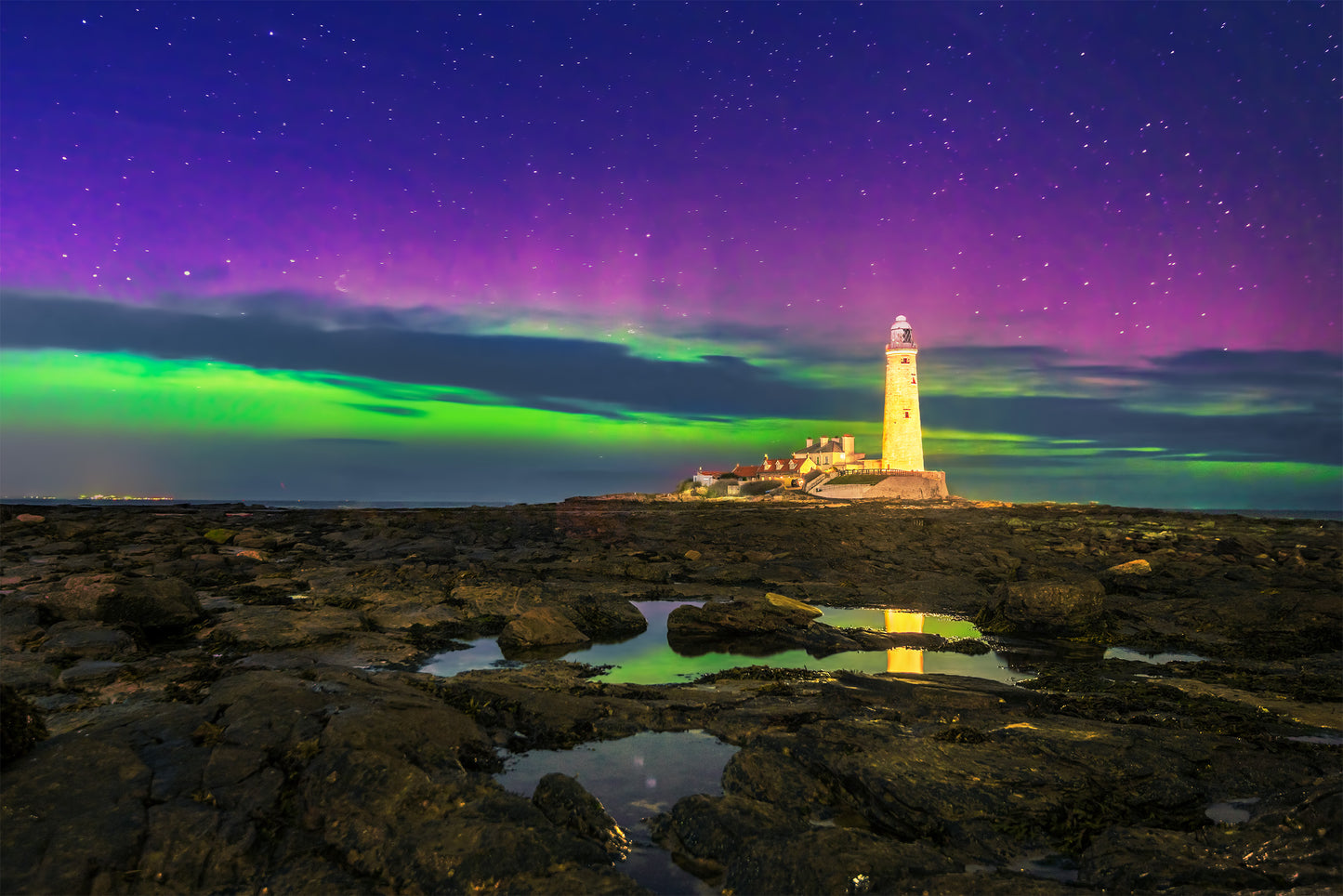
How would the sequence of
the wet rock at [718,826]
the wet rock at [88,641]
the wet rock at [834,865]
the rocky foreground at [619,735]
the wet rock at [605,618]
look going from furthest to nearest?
1. the wet rock at [605,618]
2. the wet rock at [88,641]
3. the wet rock at [718,826]
4. the rocky foreground at [619,735]
5. the wet rock at [834,865]

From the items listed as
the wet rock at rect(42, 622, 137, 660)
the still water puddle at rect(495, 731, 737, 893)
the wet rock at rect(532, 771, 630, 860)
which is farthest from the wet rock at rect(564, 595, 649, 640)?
the wet rock at rect(532, 771, 630, 860)

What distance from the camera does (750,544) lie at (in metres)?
32.4

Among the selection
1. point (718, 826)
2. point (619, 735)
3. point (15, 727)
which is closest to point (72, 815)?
point (15, 727)

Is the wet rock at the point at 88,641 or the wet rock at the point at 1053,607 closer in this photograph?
the wet rock at the point at 88,641

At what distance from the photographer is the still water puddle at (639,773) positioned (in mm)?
5944

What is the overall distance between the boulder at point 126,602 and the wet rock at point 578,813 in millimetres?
11440

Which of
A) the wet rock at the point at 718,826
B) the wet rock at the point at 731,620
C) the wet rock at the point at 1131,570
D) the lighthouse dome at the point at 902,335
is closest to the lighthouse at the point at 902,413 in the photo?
the lighthouse dome at the point at 902,335

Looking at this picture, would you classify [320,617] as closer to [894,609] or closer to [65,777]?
[65,777]

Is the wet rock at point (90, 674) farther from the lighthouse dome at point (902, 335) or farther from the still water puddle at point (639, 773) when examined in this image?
the lighthouse dome at point (902, 335)

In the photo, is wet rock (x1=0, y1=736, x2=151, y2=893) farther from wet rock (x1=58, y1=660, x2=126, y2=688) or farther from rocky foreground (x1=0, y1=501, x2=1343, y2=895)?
wet rock (x1=58, y1=660, x2=126, y2=688)

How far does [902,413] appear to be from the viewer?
9669 centimetres

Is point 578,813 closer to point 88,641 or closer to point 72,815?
point 72,815

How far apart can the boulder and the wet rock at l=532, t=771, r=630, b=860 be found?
11440mm

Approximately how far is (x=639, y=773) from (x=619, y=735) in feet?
3.73
